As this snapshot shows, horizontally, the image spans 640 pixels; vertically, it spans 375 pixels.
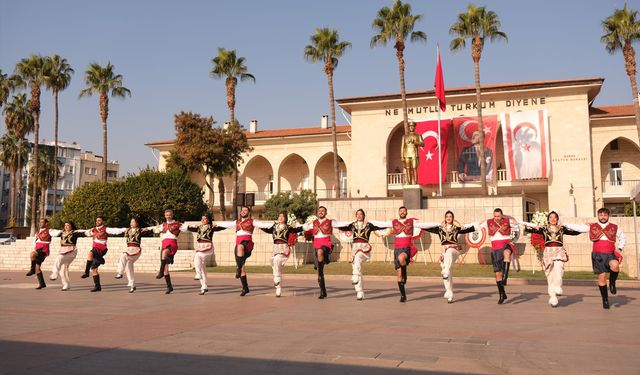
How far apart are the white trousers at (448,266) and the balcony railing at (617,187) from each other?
39323mm

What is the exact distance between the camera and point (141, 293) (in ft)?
48.1

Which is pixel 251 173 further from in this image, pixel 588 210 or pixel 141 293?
pixel 141 293

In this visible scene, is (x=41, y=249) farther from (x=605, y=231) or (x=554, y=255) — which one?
(x=605, y=231)

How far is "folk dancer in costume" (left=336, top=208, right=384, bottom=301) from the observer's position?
1280 centimetres

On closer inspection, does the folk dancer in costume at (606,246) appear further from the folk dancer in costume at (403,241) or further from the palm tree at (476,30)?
the palm tree at (476,30)

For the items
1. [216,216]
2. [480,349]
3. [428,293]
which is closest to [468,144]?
[216,216]

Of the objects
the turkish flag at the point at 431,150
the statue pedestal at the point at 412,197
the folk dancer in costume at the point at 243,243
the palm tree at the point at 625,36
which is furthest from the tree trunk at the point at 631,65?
the folk dancer in costume at the point at 243,243

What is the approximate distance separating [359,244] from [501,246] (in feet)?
10.9

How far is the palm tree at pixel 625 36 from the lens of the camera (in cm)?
3634

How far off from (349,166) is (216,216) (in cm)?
1787

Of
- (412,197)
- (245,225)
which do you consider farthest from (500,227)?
(412,197)

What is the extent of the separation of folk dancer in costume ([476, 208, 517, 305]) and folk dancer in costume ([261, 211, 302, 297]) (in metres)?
4.70

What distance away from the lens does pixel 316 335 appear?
304 inches

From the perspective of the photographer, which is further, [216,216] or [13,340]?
[216,216]
